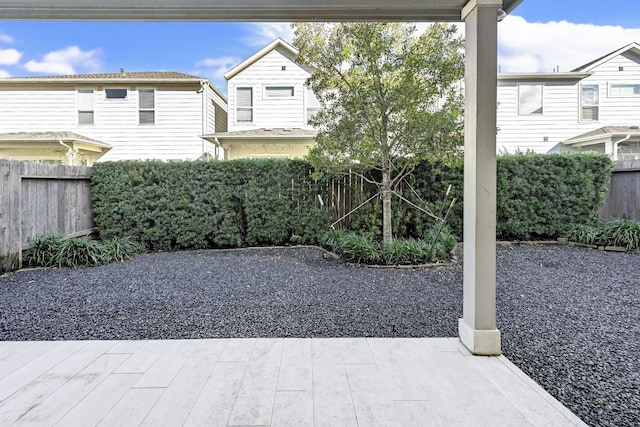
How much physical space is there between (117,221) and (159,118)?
5.24 metres

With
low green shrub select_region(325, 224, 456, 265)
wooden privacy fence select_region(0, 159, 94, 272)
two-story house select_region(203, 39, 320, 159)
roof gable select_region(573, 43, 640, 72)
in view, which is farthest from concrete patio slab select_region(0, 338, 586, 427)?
roof gable select_region(573, 43, 640, 72)

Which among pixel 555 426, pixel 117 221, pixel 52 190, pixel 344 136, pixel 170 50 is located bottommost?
pixel 555 426

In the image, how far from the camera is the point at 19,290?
4.25 meters

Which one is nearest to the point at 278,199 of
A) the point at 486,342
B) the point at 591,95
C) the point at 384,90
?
the point at 384,90

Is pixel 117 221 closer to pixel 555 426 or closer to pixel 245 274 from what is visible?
pixel 245 274

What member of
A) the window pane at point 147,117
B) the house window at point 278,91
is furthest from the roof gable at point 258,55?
the window pane at point 147,117

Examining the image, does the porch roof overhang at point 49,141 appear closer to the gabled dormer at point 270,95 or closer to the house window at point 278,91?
the gabled dormer at point 270,95

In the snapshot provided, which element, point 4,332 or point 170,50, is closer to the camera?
point 4,332

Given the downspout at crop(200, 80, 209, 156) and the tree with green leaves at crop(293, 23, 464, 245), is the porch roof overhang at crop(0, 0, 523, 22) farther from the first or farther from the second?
the downspout at crop(200, 80, 209, 156)

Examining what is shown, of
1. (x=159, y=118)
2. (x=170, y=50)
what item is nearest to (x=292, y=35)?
(x=159, y=118)

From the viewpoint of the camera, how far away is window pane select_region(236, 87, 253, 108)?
36.0 feet

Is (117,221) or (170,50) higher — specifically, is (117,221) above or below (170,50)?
below

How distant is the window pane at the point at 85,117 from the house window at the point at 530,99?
12957mm

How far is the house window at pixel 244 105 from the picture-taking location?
1098 centimetres
